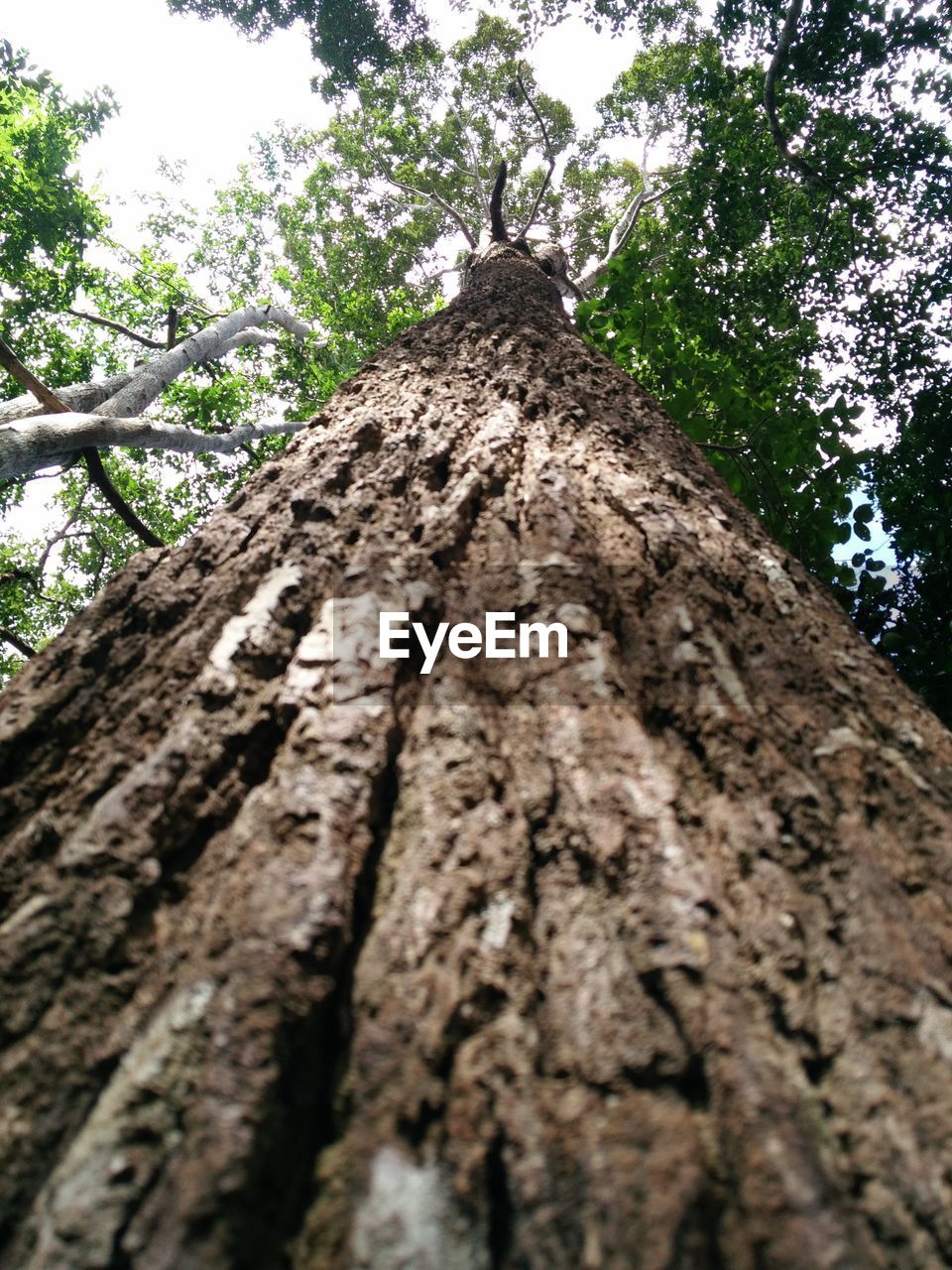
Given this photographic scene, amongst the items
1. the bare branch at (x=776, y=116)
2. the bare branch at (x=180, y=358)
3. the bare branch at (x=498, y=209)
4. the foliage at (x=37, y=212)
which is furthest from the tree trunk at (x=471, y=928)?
the foliage at (x=37, y=212)

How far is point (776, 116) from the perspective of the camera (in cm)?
610

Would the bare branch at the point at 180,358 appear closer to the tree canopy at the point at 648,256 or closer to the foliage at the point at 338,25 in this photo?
the tree canopy at the point at 648,256

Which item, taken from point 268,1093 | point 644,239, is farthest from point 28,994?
point 644,239

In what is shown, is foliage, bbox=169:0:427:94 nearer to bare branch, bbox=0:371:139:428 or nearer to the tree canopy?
the tree canopy

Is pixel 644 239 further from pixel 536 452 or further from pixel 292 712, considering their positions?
pixel 292 712

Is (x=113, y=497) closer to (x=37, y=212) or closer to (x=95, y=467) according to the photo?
(x=95, y=467)

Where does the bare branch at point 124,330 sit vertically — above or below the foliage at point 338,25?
below

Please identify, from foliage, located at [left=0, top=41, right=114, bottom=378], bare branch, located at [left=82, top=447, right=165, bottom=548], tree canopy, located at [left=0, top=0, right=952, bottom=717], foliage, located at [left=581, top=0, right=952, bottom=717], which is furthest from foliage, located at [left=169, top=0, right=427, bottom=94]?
bare branch, located at [left=82, top=447, right=165, bottom=548]

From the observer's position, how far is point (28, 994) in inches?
32.6

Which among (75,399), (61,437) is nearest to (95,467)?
(61,437)

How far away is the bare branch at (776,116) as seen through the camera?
5.58m

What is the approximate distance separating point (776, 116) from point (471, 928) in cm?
788

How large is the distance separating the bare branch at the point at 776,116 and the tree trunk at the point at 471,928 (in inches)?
260

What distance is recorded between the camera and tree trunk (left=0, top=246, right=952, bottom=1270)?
0.63 metres
